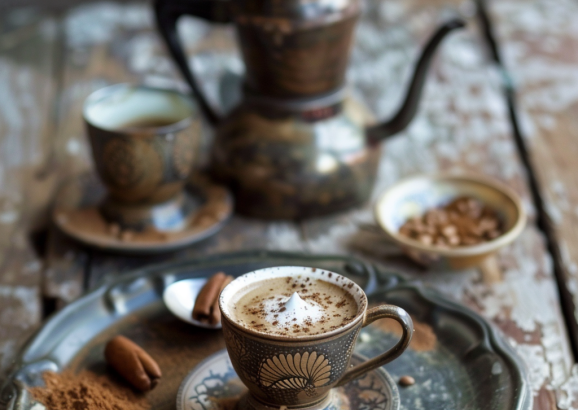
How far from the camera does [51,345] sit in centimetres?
82

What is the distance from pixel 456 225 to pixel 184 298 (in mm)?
484

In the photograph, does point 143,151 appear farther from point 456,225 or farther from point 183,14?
point 456,225

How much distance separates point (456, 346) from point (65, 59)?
54.9 inches

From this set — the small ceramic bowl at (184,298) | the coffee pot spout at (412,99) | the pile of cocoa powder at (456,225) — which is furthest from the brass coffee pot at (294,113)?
the small ceramic bowl at (184,298)

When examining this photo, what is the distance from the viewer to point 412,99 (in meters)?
1.16

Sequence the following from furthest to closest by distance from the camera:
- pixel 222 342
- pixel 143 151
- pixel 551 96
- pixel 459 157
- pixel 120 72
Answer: pixel 120 72
pixel 551 96
pixel 459 157
pixel 143 151
pixel 222 342

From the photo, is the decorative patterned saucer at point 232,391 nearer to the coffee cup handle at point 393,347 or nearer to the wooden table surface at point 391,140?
the coffee cup handle at point 393,347

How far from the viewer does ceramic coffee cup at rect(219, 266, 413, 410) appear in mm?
644

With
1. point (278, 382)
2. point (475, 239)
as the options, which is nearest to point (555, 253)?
point (475, 239)

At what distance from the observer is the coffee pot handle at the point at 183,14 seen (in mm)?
1116

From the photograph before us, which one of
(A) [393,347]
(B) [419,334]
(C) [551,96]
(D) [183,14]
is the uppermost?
(D) [183,14]

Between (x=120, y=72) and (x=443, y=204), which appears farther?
(x=120, y=72)

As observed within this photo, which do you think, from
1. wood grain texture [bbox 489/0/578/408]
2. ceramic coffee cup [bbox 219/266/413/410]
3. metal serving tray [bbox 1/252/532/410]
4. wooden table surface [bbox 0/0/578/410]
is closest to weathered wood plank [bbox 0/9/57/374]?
wooden table surface [bbox 0/0/578/410]

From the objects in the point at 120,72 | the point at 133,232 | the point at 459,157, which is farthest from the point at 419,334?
the point at 120,72
